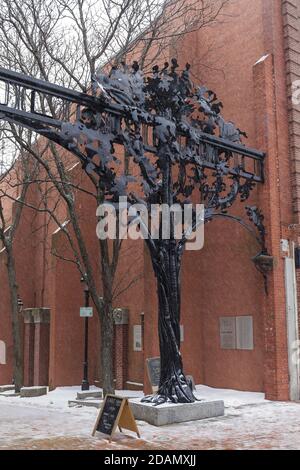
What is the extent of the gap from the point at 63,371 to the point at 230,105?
417 inches

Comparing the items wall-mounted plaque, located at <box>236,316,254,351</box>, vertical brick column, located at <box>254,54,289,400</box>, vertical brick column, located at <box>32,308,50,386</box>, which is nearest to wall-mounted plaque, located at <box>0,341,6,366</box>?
vertical brick column, located at <box>32,308,50,386</box>

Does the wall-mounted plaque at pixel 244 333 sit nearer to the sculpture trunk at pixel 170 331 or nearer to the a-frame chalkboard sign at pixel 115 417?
the sculpture trunk at pixel 170 331

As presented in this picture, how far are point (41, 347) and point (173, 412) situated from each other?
38.9 ft

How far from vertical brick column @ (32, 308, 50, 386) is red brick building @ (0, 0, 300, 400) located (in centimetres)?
178

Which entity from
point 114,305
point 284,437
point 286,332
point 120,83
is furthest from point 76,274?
point 284,437

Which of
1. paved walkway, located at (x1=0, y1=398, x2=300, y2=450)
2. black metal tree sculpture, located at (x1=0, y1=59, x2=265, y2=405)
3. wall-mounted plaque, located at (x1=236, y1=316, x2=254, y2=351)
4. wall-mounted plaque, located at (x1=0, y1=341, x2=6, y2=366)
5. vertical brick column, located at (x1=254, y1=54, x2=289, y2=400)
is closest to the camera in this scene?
paved walkway, located at (x1=0, y1=398, x2=300, y2=450)

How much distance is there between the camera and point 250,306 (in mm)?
15469

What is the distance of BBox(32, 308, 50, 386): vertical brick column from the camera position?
21156 mm

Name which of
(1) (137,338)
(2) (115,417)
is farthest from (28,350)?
(2) (115,417)

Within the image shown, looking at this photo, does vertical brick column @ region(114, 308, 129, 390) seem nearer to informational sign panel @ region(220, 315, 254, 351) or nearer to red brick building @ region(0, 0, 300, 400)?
red brick building @ region(0, 0, 300, 400)

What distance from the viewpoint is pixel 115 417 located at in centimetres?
880

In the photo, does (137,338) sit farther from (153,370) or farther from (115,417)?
(115,417)
